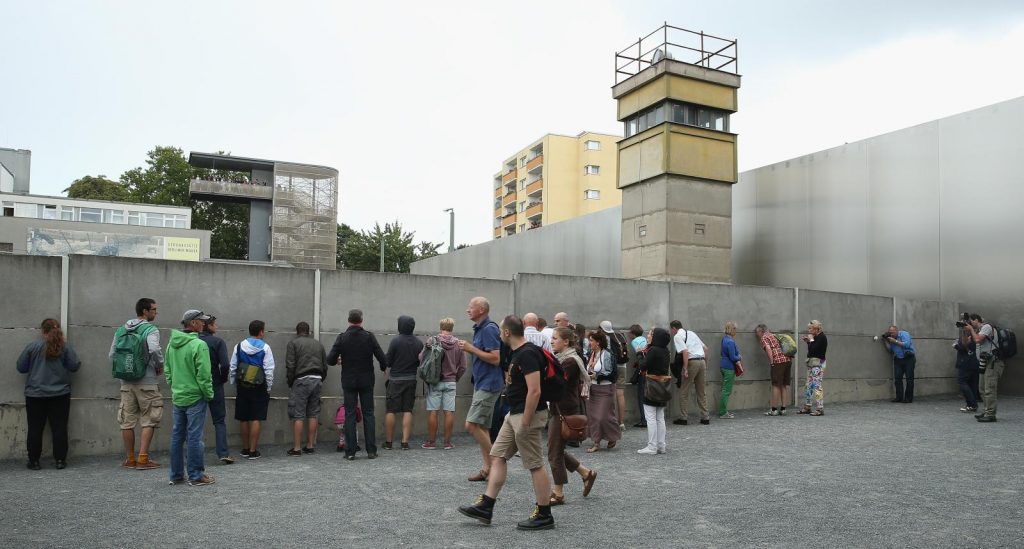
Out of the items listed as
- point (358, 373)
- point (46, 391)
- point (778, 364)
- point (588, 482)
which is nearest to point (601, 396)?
point (588, 482)

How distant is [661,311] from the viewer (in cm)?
1352

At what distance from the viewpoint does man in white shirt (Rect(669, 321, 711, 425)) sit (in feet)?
41.1

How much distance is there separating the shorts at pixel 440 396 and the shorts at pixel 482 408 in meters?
1.88

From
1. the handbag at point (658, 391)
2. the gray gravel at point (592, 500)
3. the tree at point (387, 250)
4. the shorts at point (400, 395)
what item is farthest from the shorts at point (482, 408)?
the tree at point (387, 250)

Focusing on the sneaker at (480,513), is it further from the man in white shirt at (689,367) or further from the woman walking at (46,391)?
the man in white shirt at (689,367)

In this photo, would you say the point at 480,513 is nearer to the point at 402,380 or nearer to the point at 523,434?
the point at 523,434

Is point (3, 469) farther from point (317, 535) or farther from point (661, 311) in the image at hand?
point (661, 311)

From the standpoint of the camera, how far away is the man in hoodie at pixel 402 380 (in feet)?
32.1

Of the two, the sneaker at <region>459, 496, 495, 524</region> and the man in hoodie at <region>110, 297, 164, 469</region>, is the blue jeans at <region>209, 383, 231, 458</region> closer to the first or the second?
the man in hoodie at <region>110, 297, 164, 469</region>

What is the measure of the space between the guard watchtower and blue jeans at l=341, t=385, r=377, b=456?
12380 millimetres

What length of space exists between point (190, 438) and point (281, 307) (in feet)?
10.1

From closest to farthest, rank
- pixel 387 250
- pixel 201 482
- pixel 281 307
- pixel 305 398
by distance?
pixel 201 482
pixel 305 398
pixel 281 307
pixel 387 250

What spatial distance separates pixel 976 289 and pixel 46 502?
19805 millimetres

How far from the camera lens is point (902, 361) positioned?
16.2 metres
